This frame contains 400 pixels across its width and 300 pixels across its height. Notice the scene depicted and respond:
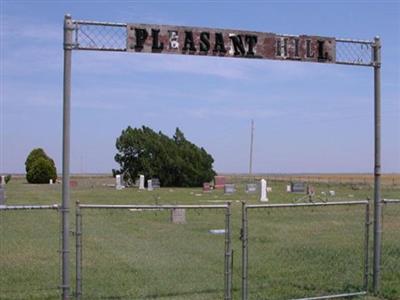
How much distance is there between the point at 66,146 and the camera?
7.47m

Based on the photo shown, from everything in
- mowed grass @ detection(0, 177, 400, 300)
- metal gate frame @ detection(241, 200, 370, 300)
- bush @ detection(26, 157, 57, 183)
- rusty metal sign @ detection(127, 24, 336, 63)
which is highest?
rusty metal sign @ detection(127, 24, 336, 63)

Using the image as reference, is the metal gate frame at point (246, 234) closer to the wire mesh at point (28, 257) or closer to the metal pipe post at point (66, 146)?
the metal pipe post at point (66, 146)

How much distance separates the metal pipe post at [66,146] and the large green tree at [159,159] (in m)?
63.1

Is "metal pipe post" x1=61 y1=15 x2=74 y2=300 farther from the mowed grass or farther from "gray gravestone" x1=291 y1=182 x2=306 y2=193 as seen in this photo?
"gray gravestone" x1=291 y1=182 x2=306 y2=193

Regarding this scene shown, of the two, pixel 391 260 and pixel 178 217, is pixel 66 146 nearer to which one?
pixel 391 260

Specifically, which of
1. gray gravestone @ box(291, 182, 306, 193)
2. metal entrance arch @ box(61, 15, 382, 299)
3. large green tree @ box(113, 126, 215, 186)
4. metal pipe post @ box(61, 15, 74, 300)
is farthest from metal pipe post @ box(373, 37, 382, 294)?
large green tree @ box(113, 126, 215, 186)

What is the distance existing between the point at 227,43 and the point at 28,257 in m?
6.57

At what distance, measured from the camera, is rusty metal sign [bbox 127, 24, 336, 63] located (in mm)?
8086

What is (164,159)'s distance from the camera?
71812 millimetres

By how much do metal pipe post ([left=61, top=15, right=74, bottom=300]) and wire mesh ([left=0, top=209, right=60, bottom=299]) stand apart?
4.84 ft

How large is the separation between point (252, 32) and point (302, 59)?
838 mm

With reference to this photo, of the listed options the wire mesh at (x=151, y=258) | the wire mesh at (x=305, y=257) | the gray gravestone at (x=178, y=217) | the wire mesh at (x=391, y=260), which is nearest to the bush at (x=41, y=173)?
the wire mesh at (x=151, y=258)

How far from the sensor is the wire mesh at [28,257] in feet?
30.7

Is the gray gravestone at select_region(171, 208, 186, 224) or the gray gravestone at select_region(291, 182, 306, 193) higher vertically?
the gray gravestone at select_region(171, 208, 186, 224)
